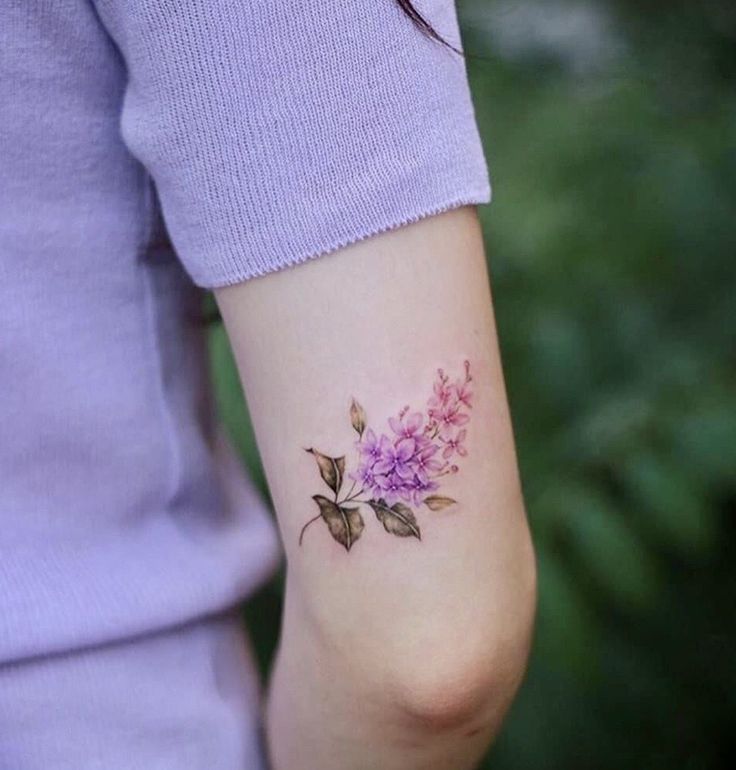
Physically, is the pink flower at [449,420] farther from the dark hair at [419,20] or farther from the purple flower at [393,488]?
the dark hair at [419,20]

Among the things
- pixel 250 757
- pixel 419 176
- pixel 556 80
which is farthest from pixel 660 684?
pixel 419 176

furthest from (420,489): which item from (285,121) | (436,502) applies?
(285,121)

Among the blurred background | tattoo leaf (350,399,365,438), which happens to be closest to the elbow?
tattoo leaf (350,399,365,438)

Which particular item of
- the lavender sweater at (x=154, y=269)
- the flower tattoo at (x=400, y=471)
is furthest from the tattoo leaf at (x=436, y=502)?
the lavender sweater at (x=154, y=269)

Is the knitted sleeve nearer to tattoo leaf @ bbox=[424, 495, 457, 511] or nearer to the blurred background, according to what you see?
tattoo leaf @ bbox=[424, 495, 457, 511]

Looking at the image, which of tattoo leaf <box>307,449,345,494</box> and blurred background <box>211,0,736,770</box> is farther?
blurred background <box>211,0,736,770</box>

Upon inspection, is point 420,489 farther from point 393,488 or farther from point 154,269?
point 154,269
